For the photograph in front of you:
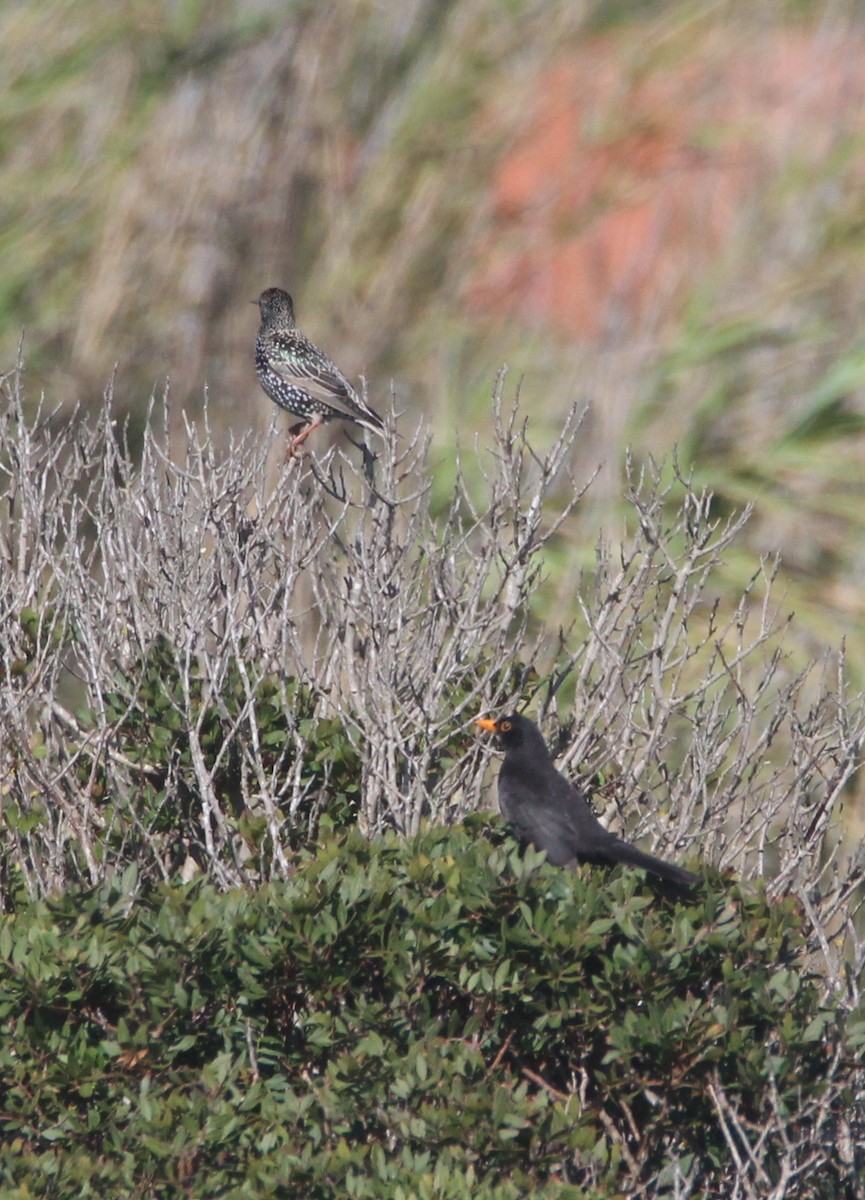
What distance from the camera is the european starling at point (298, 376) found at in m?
7.26

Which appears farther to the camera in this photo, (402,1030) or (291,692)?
(291,692)

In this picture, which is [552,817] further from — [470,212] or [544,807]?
[470,212]

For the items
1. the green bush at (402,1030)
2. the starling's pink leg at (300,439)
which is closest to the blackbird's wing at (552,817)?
the green bush at (402,1030)

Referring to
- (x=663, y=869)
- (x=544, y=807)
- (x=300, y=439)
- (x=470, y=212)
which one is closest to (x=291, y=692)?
(x=544, y=807)

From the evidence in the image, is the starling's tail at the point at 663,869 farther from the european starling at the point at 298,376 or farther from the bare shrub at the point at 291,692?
the european starling at the point at 298,376

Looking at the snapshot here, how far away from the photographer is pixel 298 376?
24.9 ft

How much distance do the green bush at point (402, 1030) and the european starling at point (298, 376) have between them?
9.28ft

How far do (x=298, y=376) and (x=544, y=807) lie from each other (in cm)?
305

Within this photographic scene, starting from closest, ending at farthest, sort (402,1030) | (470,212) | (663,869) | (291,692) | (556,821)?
(402,1030)
(663,869)
(556,821)
(291,692)
(470,212)

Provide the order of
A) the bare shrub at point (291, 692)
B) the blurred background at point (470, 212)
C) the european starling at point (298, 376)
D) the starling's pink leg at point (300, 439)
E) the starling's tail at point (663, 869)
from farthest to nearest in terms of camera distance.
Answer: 1. the blurred background at point (470, 212)
2. the european starling at point (298, 376)
3. the starling's pink leg at point (300, 439)
4. the bare shrub at point (291, 692)
5. the starling's tail at point (663, 869)

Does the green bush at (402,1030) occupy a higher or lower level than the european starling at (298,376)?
lower

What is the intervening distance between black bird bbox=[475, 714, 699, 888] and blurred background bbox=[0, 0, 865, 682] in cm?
463

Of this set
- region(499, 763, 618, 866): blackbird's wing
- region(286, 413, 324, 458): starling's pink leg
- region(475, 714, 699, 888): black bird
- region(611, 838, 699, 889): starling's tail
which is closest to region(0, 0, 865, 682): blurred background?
region(286, 413, 324, 458): starling's pink leg

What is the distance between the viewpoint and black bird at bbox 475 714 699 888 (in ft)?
16.9
